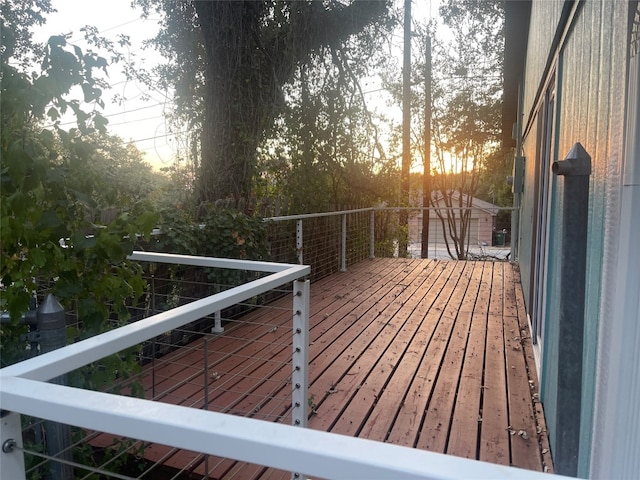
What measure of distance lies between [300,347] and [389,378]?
1.15 meters

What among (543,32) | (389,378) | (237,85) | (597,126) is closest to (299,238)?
(237,85)

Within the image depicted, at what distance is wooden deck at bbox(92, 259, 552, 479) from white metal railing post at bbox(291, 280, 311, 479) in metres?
0.19

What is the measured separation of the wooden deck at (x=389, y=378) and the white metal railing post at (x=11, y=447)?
0.61m

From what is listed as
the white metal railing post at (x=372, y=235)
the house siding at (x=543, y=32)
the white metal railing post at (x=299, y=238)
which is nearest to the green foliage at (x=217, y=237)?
the white metal railing post at (x=299, y=238)

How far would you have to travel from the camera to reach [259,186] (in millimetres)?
5375

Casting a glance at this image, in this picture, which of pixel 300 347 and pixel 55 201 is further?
pixel 300 347

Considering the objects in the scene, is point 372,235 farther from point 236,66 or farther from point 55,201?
point 55,201

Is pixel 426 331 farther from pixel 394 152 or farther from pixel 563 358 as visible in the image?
pixel 394 152

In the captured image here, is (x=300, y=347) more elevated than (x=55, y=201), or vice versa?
(x=55, y=201)

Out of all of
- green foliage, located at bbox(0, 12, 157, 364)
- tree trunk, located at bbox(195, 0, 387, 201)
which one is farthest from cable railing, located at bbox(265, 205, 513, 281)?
green foliage, located at bbox(0, 12, 157, 364)

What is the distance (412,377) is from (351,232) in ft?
13.9

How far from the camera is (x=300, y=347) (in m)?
1.73

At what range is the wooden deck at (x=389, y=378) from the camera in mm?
1998

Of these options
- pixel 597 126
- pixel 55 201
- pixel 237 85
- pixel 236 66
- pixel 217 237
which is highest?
pixel 236 66
